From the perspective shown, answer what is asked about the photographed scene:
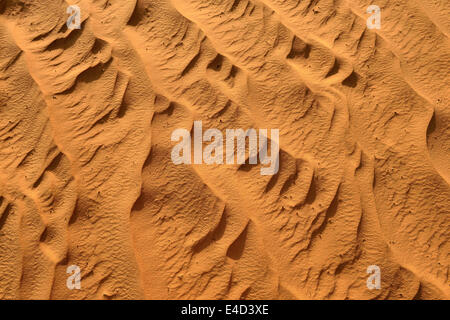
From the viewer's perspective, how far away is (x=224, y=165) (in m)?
1.93

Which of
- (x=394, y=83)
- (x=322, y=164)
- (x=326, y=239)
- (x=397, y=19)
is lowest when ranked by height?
(x=326, y=239)

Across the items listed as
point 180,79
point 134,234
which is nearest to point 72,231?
point 134,234

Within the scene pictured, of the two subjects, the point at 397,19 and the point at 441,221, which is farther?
the point at 397,19

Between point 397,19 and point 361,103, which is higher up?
point 397,19

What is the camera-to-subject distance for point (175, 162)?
6.31 ft

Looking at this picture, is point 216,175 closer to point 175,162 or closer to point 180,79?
point 175,162

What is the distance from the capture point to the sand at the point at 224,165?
1.77 metres

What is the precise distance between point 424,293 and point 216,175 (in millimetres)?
1044

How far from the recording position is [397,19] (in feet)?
7.39

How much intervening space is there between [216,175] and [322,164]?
51 centimetres

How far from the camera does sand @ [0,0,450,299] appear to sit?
1.77 m
